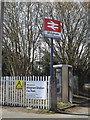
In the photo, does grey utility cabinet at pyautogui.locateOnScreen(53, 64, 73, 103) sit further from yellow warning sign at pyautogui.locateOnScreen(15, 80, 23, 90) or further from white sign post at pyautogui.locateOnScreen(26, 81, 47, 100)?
yellow warning sign at pyautogui.locateOnScreen(15, 80, 23, 90)

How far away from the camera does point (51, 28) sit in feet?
32.6

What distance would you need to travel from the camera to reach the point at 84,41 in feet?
58.5

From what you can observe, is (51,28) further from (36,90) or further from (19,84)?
(19,84)

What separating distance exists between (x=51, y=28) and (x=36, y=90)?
3223 millimetres

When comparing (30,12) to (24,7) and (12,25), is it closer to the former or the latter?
(24,7)

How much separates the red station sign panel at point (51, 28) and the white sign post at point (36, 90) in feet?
7.94

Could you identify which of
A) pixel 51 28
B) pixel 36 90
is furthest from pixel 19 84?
pixel 51 28

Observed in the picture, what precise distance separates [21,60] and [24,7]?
4587mm

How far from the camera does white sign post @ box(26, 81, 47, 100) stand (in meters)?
9.77

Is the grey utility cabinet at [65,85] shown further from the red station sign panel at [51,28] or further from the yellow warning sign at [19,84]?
the yellow warning sign at [19,84]

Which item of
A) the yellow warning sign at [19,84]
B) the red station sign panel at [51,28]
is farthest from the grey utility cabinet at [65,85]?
the yellow warning sign at [19,84]

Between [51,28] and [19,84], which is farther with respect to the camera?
[19,84]

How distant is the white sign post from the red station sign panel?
2.42 m

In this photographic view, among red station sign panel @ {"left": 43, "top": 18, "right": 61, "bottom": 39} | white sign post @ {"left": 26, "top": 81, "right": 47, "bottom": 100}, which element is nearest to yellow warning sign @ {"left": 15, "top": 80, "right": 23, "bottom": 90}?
white sign post @ {"left": 26, "top": 81, "right": 47, "bottom": 100}
